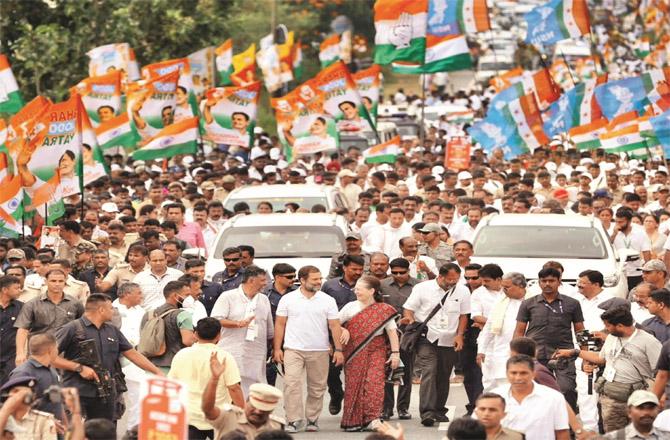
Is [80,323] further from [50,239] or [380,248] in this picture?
[380,248]

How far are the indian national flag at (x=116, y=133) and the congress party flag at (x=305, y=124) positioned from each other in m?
2.71

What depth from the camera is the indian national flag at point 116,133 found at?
98.6ft

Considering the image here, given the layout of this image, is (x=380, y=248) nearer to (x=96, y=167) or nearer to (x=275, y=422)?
(x=96, y=167)

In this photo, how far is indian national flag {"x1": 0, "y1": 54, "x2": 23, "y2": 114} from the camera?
81.8 ft

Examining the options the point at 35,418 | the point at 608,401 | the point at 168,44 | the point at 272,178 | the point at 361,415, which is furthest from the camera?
the point at 168,44

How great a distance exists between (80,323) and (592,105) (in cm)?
1975

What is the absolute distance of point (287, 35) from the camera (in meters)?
48.9

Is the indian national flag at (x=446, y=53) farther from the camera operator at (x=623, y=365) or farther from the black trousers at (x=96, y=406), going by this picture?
the black trousers at (x=96, y=406)

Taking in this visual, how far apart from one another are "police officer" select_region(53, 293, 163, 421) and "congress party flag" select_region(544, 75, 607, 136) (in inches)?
770

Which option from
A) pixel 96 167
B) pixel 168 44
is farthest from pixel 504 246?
pixel 168 44

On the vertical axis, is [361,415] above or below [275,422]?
below

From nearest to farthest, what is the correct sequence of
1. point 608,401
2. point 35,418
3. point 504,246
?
point 35,418 < point 608,401 < point 504,246

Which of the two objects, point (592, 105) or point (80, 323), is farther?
point (592, 105)

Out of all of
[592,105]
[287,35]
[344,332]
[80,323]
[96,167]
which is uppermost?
[80,323]
